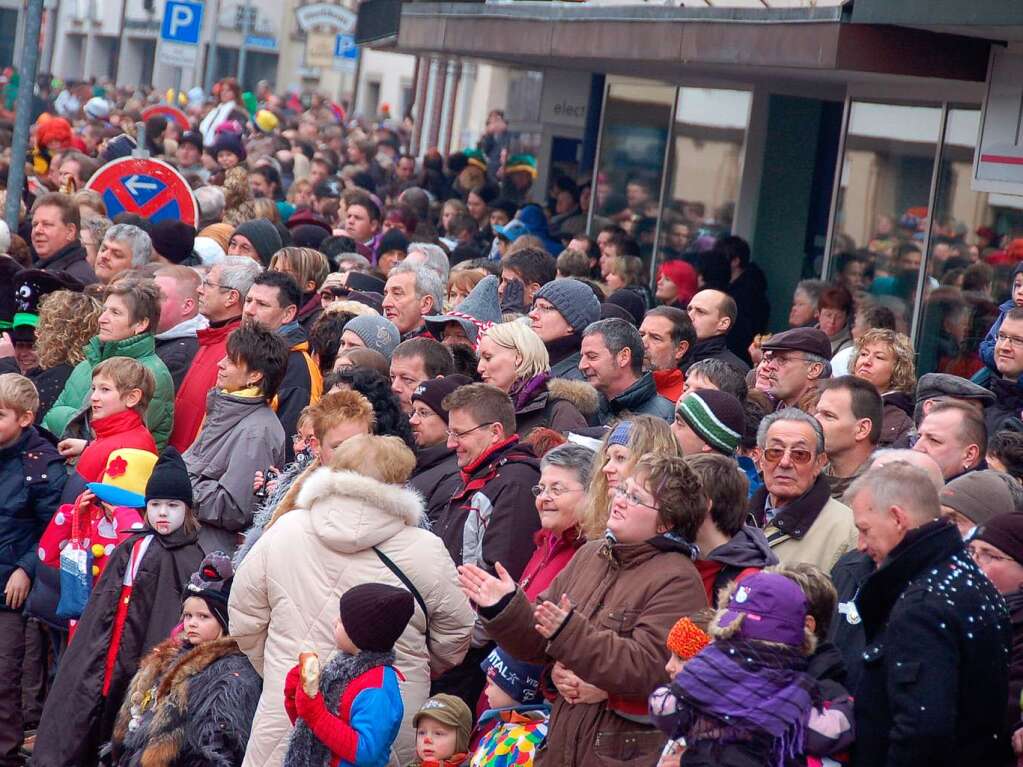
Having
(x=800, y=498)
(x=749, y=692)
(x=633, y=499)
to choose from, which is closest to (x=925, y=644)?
(x=749, y=692)

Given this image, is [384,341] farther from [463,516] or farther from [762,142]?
[762,142]

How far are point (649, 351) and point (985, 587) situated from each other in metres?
4.23

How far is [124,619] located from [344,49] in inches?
1108

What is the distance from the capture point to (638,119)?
58.5 feet

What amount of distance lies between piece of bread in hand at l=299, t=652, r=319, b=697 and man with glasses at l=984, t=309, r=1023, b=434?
371 cm

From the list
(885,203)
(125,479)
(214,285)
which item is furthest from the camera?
(885,203)

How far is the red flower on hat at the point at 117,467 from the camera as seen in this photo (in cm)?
741

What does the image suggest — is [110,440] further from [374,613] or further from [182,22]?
[182,22]

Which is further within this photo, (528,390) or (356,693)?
(528,390)

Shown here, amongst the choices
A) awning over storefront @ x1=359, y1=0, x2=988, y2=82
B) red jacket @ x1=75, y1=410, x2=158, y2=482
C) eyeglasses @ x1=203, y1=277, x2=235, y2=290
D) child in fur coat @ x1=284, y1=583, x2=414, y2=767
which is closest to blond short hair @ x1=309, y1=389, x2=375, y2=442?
child in fur coat @ x1=284, y1=583, x2=414, y2=767

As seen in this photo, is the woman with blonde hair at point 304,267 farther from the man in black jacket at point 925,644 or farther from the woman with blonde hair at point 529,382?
the man in black jacket at point 925,644

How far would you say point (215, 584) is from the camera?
635 centimetres

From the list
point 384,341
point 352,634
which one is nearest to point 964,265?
point 384,341

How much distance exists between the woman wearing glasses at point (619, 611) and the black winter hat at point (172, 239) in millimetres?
6587
